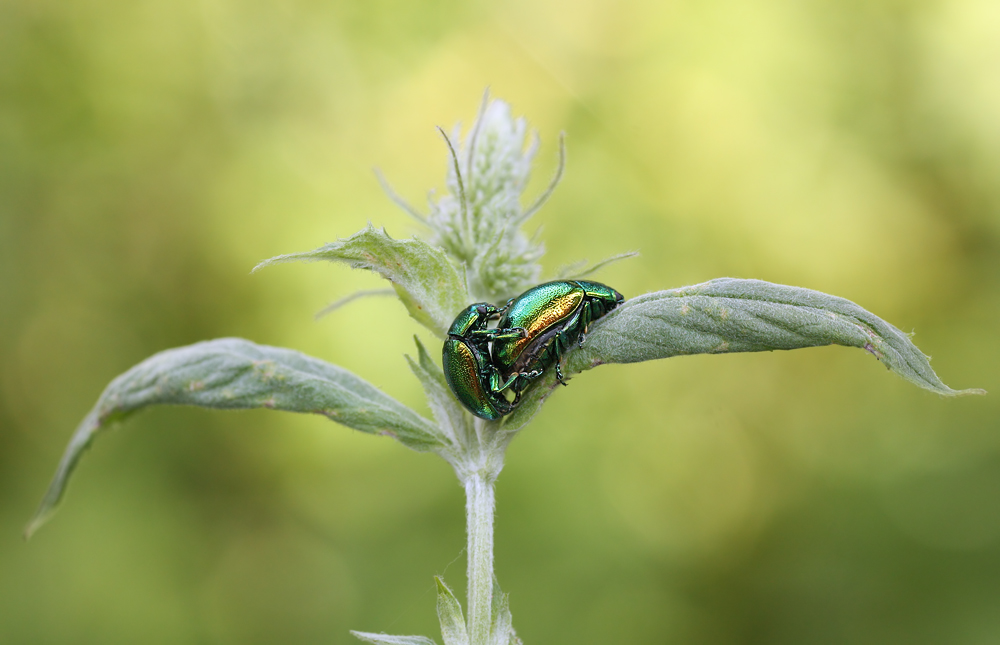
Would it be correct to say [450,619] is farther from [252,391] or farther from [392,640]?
[252,391]

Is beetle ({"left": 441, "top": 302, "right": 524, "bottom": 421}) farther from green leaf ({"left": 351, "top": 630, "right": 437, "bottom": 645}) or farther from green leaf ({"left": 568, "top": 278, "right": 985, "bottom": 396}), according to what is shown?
green leaf ({"left": 351, "top": 630, "right": 437, "bottom": 645})

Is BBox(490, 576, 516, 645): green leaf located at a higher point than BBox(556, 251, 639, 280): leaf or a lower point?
lower

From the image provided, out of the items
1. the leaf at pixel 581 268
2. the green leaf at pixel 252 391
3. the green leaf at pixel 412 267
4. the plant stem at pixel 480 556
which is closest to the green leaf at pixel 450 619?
the plant stem at pixel 480 556

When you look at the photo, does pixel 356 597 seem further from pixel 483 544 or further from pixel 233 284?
pixel 483 544

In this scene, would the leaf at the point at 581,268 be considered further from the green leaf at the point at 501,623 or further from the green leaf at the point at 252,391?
the green leaf at the point at 501,623

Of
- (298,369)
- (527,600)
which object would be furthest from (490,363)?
(527,600)

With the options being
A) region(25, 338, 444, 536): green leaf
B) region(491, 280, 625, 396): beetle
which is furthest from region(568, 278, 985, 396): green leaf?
region(25, 338, 444, 536): green leaf

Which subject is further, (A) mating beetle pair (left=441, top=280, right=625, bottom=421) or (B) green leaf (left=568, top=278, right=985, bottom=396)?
(A) mating beetle pair (left=441, top=280, right=625, bottom=421)
